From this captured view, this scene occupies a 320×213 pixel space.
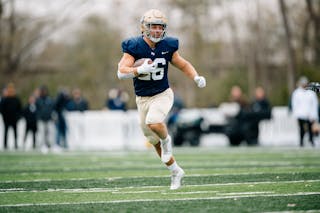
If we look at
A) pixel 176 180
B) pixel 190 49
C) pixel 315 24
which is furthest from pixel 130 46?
pixel 190 49

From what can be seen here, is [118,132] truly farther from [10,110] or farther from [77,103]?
[10,110]

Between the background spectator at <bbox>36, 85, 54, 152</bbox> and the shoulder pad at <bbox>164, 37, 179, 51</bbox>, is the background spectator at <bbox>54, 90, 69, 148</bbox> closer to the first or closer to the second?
the background spectator at <bbox>36, 85, 54, 152</bbox>

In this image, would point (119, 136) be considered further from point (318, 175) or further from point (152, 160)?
point (318, 175)

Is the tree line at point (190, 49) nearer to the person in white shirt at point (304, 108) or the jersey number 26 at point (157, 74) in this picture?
the person in white shirt at point (304, 108)

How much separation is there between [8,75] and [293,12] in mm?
12109

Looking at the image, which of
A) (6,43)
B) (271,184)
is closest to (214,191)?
(271,184)

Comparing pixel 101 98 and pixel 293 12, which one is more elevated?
pixel 293 12

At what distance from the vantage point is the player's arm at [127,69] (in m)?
8.00

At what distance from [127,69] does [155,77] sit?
1.24ft

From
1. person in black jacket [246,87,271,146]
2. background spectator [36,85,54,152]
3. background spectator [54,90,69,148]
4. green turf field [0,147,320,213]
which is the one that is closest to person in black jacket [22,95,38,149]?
background spectator [36,85,54,152]

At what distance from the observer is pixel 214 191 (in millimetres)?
7676

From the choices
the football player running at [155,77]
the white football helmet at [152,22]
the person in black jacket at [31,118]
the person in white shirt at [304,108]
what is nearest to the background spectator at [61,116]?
the person in black jacket at [31,118]

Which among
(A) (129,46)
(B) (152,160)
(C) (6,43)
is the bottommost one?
(B) (152,160)

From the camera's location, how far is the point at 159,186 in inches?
329
